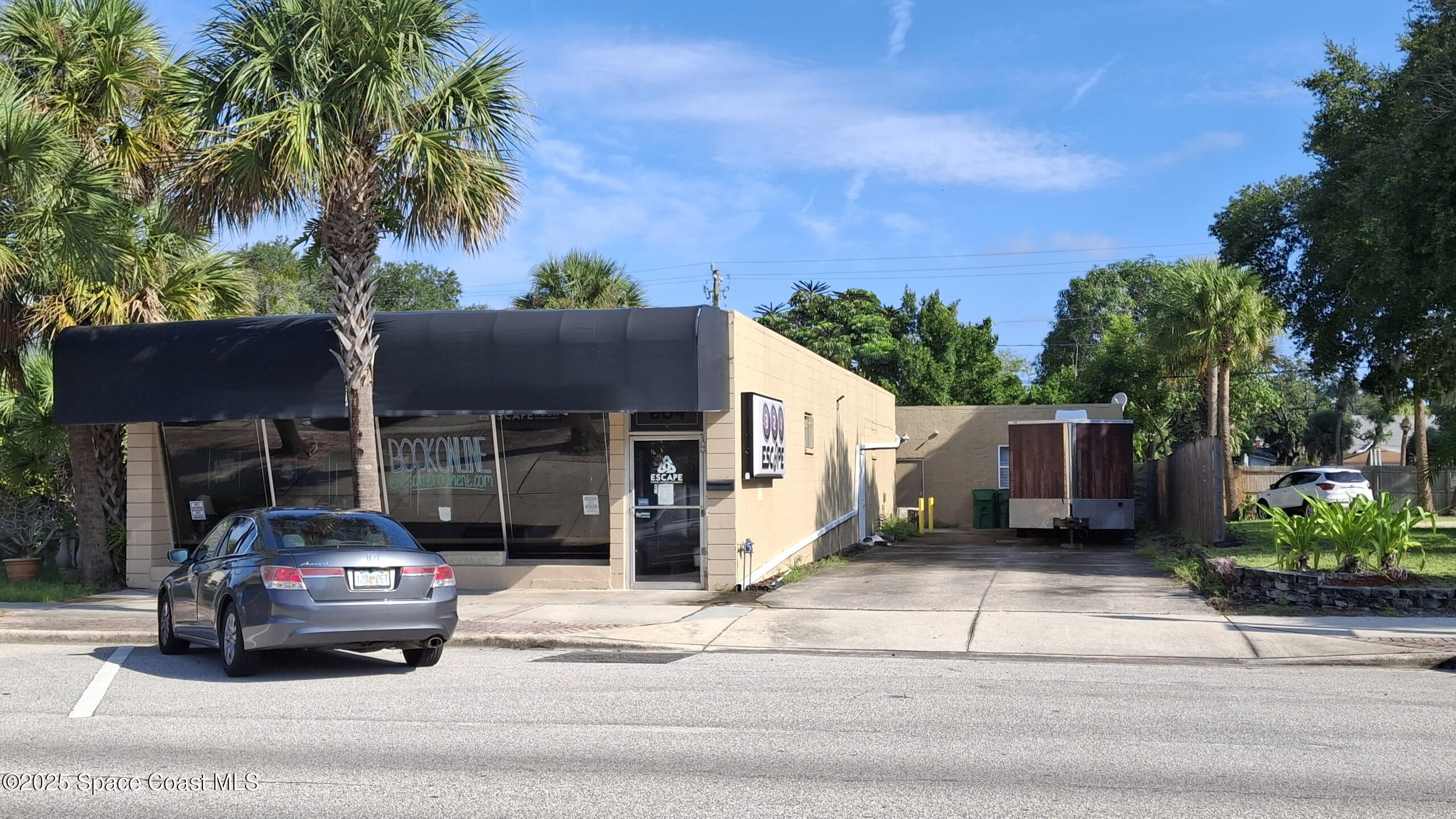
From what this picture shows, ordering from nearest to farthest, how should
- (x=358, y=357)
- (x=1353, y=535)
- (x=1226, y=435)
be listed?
(x=1353, y=535), (x=358, y=357), (x=1226, y=435)

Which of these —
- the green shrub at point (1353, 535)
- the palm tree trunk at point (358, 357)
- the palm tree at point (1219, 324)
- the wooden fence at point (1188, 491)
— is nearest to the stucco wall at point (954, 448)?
the wooden fence at point (1188, 491)

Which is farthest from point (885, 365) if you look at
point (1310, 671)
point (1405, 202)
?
point (1310, 671)

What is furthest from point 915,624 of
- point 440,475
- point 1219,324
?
point 1219,324

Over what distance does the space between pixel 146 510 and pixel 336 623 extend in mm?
10256

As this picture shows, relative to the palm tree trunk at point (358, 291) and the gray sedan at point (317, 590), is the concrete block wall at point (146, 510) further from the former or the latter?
the gray sedan at point (317, 590)

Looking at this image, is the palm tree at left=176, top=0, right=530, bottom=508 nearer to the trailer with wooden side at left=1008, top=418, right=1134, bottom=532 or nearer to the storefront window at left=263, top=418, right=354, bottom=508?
the storefront window at left=263, top=418, right=354, bottom=508

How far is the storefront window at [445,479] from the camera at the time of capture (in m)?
17.8

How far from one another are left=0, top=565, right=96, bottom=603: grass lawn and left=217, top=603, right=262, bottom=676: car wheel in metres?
7.83

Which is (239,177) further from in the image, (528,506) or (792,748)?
(792,748)

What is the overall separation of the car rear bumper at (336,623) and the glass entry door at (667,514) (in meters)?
6.86

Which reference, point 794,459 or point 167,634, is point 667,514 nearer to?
point 794,459

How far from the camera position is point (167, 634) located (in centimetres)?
1215

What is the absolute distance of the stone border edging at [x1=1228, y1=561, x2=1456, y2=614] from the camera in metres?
13.6

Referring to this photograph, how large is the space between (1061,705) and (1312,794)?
9.19ft
